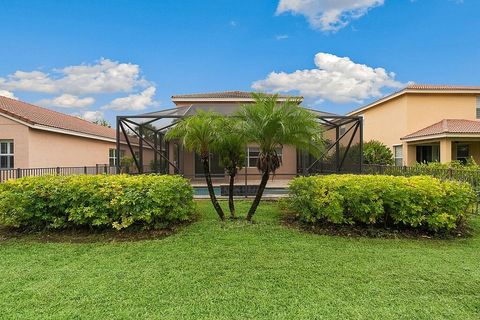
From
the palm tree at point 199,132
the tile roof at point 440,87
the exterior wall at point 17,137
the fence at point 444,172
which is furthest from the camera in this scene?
the tile roof at point 440,87

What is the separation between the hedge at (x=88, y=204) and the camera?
5953mm

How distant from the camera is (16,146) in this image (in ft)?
46.5

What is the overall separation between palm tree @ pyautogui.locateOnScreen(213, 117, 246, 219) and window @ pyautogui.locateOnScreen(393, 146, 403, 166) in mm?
17134

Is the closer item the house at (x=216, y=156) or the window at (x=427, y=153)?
the house at (x=216, y=156)

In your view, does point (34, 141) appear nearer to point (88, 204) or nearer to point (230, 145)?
point (88, 204)

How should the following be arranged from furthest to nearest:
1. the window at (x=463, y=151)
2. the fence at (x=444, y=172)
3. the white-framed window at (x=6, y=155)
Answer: the window at (x=463, y=151), the white-framed window at (x=6, y=155), the fence at (x=444, y=172)

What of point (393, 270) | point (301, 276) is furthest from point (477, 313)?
point (301, 276)

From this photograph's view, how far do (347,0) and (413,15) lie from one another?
5.10 meters

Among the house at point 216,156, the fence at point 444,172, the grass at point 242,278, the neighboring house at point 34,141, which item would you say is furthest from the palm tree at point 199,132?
the neighboring house at point 34,141

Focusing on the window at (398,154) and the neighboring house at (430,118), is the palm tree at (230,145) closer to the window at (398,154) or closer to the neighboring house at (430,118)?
the neighboring house at (430,118)

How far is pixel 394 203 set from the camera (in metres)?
6.14

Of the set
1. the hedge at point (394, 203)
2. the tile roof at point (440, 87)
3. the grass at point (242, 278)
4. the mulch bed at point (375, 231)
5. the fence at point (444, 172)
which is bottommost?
the grass at point (242, 278)

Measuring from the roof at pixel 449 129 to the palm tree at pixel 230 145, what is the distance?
14.2m

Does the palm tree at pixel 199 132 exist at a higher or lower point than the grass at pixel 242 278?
higher
